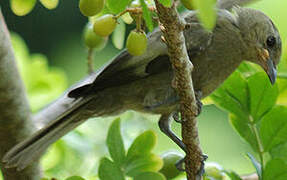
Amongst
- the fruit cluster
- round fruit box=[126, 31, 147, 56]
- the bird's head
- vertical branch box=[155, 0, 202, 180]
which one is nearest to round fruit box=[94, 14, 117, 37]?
the fruit cluster

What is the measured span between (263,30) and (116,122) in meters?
1.55

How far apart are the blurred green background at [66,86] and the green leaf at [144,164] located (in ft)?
1.43

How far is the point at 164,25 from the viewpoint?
1.67 m

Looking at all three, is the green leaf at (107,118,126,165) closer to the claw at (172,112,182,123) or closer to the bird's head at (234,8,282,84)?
the claw at (172,112,182,123)

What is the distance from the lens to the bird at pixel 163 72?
295 cm

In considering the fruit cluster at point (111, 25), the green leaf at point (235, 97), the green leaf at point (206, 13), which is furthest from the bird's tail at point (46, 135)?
the green leaf at point (206, 13)

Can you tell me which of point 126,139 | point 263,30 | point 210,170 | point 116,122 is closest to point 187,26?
point 116,122

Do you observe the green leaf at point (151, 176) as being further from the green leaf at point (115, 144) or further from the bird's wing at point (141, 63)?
the bird's wing at point (141, 63)

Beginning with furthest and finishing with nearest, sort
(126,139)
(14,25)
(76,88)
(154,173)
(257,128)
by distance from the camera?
1. (14,25)
2. (76,88)
3. (126,139)
4. (257,128)
5. (154,173)

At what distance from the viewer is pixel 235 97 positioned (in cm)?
222

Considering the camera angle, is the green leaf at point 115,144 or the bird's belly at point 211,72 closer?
the green leaf at point 115,144

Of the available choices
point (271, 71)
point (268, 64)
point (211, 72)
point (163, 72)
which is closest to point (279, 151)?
point (271, 71)

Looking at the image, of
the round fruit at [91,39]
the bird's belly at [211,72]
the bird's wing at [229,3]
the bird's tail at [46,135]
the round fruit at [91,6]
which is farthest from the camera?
the bird's wing at [229,3]

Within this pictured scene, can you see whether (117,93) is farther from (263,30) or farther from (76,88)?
(263,30)
